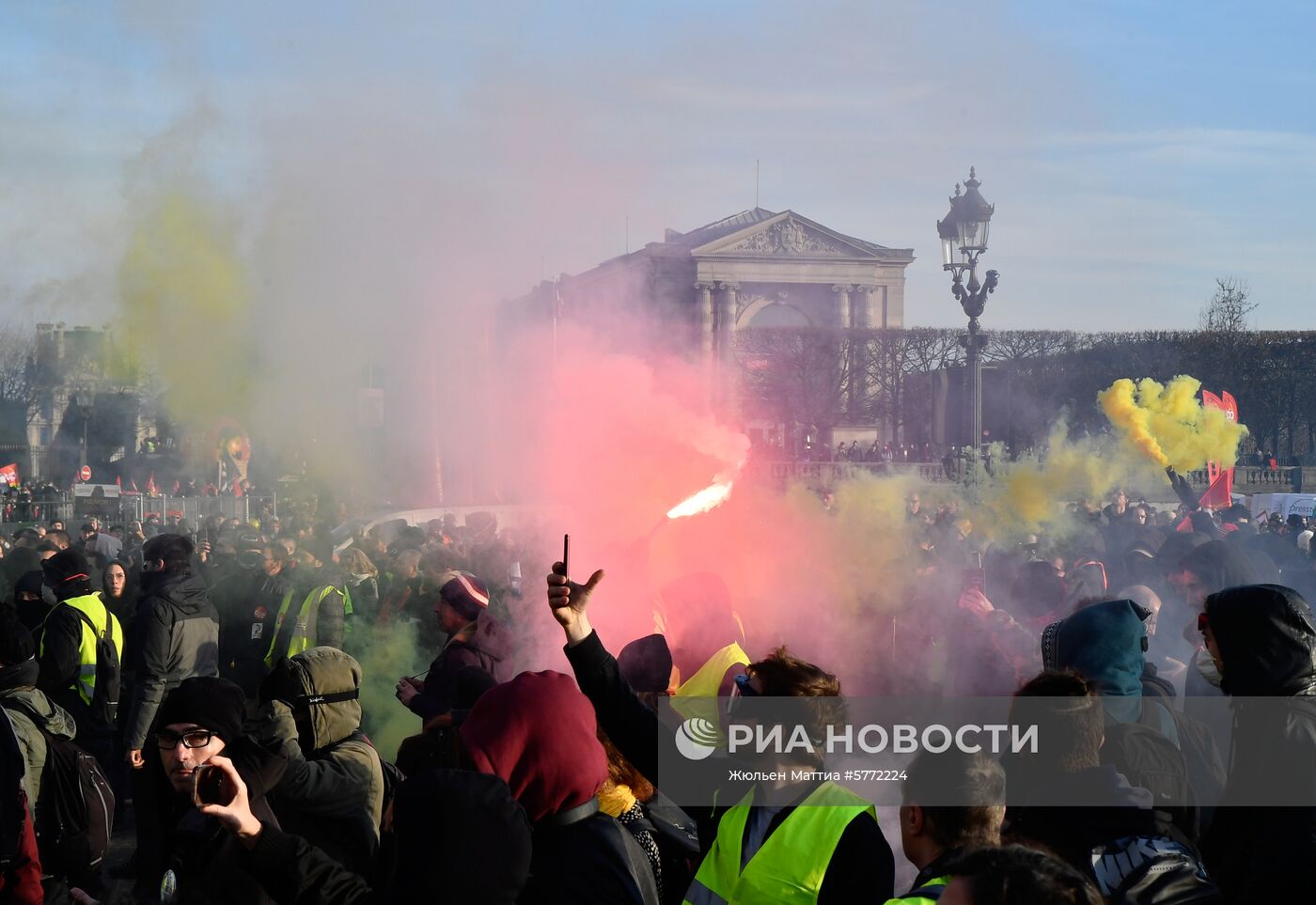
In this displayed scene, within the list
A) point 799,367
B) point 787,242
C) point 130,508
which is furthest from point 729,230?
point 130,508

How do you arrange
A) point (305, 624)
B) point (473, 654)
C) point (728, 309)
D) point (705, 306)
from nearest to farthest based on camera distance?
A: point (473, 654), point (305, 624), point (705, 306), point (728, 309)

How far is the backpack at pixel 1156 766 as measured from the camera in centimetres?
331

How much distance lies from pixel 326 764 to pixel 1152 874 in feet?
7.73

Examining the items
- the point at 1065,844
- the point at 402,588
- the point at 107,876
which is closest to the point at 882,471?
the point at 402,588

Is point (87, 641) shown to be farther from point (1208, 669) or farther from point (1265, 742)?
point (1265, 742)

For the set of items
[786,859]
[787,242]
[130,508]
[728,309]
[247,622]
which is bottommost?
[130,508]

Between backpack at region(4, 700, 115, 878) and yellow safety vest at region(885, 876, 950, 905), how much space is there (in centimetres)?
299

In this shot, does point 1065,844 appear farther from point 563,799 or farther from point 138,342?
point 138,342

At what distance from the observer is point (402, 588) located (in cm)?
937

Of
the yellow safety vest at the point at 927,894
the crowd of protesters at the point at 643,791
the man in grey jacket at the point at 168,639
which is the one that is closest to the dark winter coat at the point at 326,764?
the crowd of protesters at the point at 643,791

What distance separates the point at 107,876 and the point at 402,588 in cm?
300

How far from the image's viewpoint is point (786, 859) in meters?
2.87

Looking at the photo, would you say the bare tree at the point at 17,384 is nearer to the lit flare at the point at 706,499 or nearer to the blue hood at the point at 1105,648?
the lit flare at the point at 706,499

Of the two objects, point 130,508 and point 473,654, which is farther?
point 130,508
